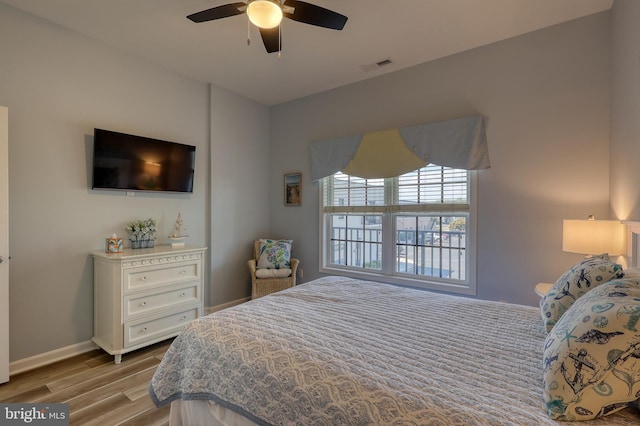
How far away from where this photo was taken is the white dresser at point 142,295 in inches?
99.1

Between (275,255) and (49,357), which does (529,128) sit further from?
(49,357)

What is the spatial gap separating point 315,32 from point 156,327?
3.09 m

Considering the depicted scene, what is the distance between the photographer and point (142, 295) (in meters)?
2.64

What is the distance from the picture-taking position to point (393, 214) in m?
3.52

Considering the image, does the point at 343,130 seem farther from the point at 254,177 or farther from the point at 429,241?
the point at 429,241

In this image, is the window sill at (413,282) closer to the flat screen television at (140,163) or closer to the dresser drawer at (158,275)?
the dresser drawer at (158,275)

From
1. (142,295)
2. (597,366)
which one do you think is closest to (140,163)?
(142,295)

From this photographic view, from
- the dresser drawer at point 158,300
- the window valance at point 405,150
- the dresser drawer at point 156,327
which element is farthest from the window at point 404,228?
the dresser drawer at point 156,327

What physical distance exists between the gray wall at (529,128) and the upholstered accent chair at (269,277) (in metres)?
2.16

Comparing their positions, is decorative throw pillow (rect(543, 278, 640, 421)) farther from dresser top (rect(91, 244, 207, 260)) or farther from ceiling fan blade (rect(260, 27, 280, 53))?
dresser top (rect(91, 244, 207, 260))

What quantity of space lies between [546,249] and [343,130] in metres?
2.52

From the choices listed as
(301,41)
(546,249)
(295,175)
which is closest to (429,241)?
(546,249)

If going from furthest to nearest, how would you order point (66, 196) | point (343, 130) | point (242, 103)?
point (242, 103)
point (343, 130)
point (66, 196)

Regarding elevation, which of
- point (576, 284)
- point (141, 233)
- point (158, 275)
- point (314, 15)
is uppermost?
point (314, 15)
